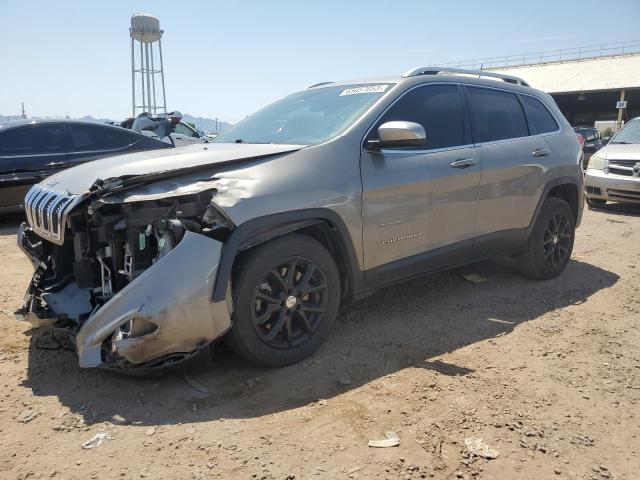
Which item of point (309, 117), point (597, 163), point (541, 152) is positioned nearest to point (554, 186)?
point (541, 152)

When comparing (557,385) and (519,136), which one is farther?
(519,136)

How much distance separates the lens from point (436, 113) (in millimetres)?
3951

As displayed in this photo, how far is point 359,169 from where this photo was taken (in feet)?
11.0

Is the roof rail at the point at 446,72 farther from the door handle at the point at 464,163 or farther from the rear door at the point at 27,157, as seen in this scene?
the rear door at the point at 27,157

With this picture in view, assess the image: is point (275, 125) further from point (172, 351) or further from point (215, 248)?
point (172, 351)

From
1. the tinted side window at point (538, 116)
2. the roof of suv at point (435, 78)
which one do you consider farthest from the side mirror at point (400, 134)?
the tinted side window at point (538, 116)

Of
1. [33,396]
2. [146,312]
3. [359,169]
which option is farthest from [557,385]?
[33,396]

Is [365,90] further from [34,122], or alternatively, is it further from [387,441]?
[34,122]

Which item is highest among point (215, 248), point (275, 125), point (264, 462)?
point (275, 125)

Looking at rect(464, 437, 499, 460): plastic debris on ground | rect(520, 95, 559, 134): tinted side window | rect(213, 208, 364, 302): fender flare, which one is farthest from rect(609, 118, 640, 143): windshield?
rect(464, 437, 499, 460): plastic debris on ground

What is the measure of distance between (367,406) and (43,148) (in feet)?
21.0

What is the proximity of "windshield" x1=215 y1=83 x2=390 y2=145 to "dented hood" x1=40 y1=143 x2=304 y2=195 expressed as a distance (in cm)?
29

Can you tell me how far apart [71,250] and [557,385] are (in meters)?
3.08

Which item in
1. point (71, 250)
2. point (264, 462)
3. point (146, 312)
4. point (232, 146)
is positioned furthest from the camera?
point (232, 146)
